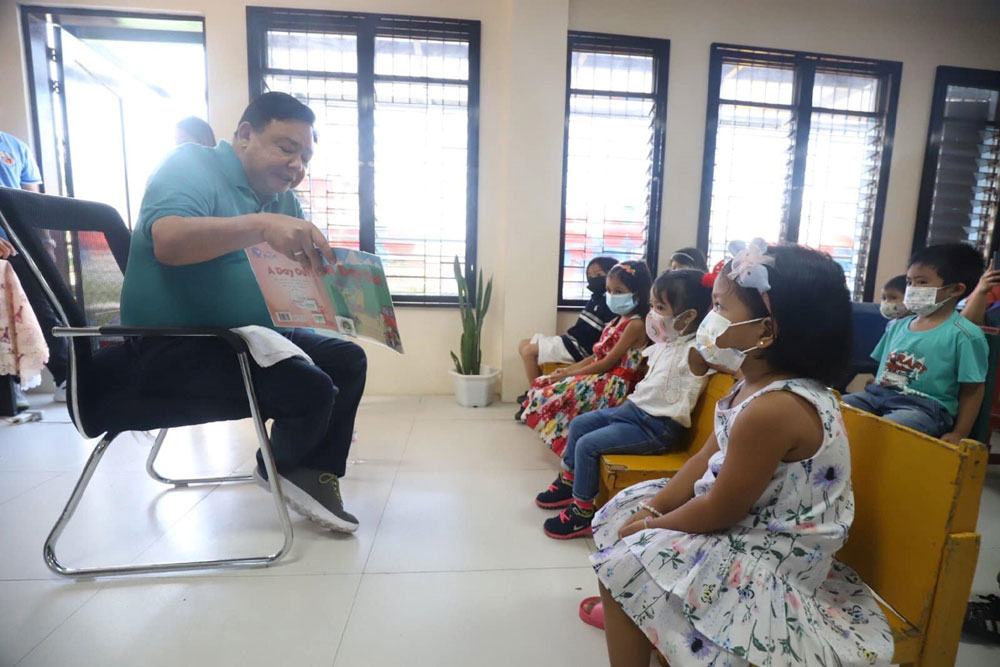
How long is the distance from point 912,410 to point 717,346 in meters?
1.27

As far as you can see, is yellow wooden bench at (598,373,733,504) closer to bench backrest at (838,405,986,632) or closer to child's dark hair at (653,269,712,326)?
child's dark hair at (653,269,712,326)

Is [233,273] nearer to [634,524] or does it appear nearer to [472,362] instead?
[634,524]

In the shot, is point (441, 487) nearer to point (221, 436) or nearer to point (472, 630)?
point (472, 630)

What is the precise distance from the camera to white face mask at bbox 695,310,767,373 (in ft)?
2.92

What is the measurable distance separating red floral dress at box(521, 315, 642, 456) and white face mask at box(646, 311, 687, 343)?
0.35 m

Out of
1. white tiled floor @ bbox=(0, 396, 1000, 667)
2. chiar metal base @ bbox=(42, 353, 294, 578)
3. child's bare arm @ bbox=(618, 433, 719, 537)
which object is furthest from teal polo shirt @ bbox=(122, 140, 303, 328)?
child's bare arm @ bbox=(618, 433, 719, 537)

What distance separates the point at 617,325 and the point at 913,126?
338 centimetres

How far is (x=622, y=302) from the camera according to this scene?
211 centimetres

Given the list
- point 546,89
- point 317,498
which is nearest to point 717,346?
point 317,498

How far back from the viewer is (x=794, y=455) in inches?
32.0

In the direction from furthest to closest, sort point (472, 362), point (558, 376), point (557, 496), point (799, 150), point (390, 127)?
point (799, 150) → point (390, 127) → point (472, 362) → point (558, 376) → point (557, 496)

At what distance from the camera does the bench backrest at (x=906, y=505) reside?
2.41ft

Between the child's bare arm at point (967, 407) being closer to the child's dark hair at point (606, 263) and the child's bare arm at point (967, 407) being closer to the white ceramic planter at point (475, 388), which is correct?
the child's dark hair at point (606, 263)

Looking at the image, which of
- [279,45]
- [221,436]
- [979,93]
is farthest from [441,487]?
[979,93]
